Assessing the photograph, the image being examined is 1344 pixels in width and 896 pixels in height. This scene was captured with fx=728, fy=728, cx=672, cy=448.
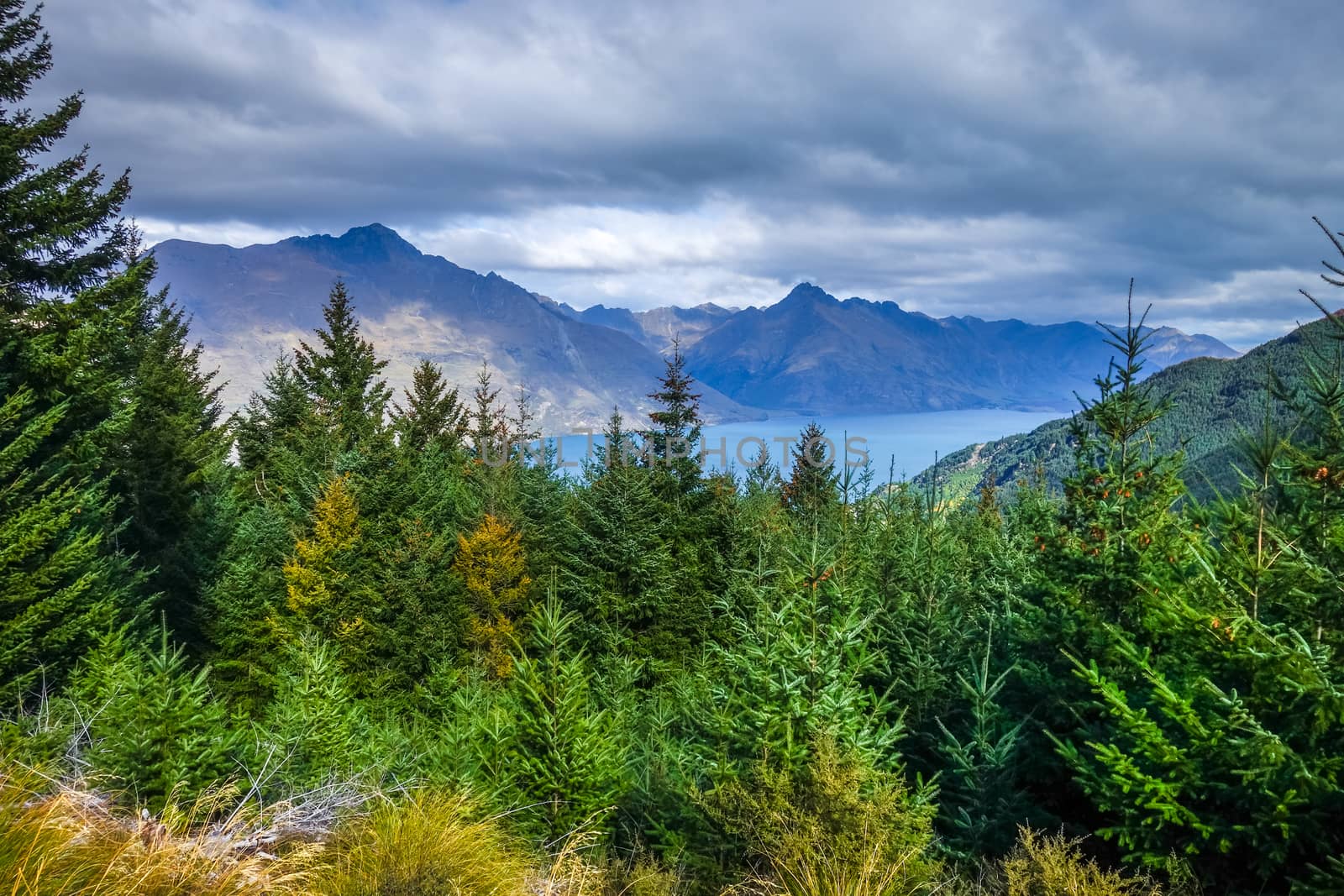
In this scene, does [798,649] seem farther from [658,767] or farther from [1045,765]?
[658,767]

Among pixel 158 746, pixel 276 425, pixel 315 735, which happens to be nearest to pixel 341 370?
pixel 276 425

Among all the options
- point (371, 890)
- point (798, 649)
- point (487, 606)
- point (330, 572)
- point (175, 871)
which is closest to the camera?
point (175, 871)

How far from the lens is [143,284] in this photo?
18.0 meters

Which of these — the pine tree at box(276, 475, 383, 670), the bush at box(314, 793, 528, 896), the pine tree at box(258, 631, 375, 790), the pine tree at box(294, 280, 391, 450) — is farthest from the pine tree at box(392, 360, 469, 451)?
the bush at box(314, 793, 528, 896)

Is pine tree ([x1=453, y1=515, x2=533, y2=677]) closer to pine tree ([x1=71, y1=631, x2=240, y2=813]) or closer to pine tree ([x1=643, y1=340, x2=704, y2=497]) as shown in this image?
pine tree ([x1=643, y1=340, x2=704, y2=497])

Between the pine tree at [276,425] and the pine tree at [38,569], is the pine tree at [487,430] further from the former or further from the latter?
the pine tree at [38,569]

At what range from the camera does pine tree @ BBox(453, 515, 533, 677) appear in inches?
960

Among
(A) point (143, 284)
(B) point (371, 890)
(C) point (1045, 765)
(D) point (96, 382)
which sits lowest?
(C) point (1045, 765)

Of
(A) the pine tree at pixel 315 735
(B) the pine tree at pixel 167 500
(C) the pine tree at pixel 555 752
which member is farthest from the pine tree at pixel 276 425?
(C) the pine tree at pixel 555 752

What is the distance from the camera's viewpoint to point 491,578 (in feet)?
82.6

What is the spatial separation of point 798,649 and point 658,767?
374 cm

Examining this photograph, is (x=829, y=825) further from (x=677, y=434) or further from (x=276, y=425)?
(x=276, y=425)

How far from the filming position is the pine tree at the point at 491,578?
960 inches

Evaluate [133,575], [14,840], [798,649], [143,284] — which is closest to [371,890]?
[14,840]
